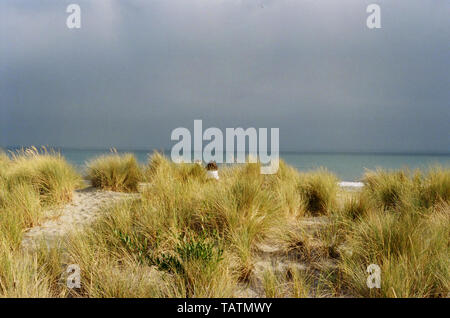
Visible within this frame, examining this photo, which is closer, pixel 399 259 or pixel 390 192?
pixel 399 259

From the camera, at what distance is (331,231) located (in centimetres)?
375

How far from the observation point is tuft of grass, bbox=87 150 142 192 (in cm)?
714

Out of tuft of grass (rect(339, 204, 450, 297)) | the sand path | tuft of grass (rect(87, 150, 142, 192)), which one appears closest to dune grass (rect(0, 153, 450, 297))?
tuft of grass (rect(339, 204, 450, 297))

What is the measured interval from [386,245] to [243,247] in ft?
4.93

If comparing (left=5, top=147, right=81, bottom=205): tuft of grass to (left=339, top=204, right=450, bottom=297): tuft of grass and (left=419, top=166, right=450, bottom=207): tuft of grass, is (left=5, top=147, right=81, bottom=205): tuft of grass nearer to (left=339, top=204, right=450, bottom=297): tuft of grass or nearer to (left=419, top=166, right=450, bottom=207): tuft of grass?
(left=339, top=204, right=450, bottom=297): tuft of grass

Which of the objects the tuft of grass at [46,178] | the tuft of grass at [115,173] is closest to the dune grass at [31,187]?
the tuft of grass at [46,178]

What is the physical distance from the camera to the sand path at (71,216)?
4.02 meters

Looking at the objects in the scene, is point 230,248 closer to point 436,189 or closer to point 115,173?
point 436,189

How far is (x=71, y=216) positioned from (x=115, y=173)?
2.16 metres

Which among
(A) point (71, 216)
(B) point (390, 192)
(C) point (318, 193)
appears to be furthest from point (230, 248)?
(B) point (390, 192)

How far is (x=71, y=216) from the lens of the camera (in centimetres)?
513

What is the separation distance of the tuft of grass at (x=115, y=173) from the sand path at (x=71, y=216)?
30 cm

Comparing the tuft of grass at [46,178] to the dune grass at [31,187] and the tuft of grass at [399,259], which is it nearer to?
the dune grass at [31,187]
